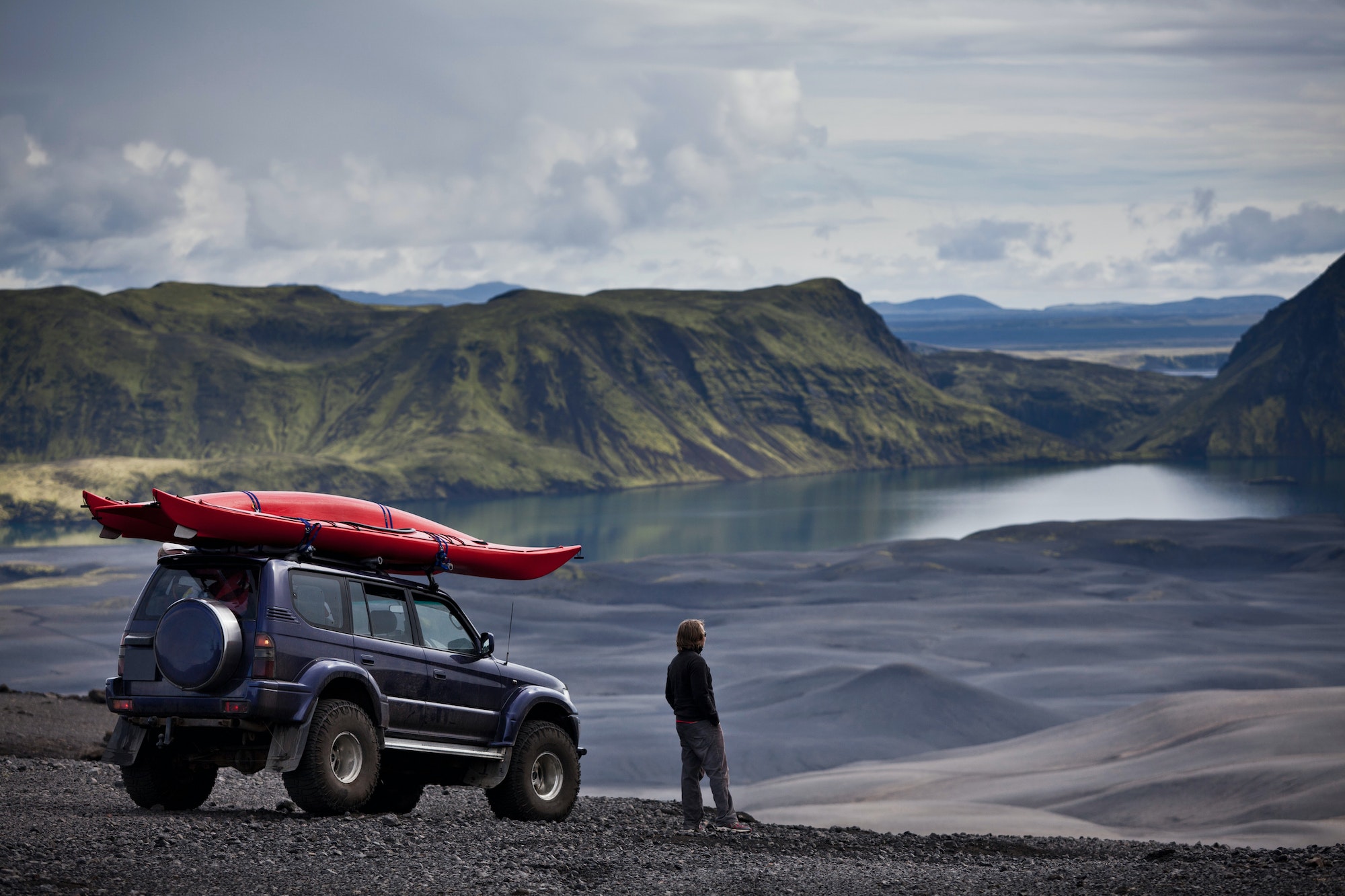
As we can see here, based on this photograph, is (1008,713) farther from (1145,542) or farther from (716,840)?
(1145,542)

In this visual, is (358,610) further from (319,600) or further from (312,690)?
(312,690)

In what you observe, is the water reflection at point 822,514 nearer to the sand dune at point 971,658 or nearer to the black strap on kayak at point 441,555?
the sand dune at point 971,658

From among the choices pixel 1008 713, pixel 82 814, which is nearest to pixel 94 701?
pixel 82 814

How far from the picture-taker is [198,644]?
1031 cm

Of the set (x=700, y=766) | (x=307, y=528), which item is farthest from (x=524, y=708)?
(x=307, y=528)

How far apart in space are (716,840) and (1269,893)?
4574mm

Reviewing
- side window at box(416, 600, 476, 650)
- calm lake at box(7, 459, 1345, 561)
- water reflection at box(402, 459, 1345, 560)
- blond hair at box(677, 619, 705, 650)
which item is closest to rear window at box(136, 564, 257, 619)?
side window at box(416, 600, 476, 650)

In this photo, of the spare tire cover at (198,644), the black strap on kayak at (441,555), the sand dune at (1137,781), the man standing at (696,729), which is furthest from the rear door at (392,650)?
the sand dune at (1137,781)

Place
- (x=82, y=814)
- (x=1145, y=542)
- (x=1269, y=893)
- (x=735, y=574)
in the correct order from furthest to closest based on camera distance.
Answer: (x=1145, y=542)
(x=735, y=574)
(x=82, y=814)
(x=1269, y=893)

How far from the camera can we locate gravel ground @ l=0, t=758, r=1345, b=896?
9.08 metres

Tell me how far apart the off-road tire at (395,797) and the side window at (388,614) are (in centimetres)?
189

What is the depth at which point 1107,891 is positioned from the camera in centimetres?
970

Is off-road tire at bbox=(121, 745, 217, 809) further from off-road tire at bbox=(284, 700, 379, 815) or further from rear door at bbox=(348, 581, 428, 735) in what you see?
rear door at bbox=(348, 581, 428, 735)

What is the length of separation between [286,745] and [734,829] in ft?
14.2
